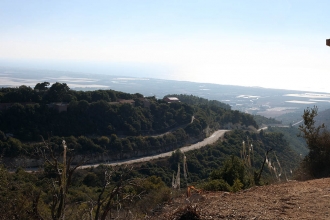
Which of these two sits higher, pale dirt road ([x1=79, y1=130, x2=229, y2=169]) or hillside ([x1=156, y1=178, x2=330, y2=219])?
hillside ([x1=156, y1=178, x2=330, y2=219])

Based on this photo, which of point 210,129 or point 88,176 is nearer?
point 88,176

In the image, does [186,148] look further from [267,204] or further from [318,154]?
[267,204]

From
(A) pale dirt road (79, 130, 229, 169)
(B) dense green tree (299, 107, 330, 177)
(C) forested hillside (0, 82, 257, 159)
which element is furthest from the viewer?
(A) pale dirt road (79, 130, 229, 169)

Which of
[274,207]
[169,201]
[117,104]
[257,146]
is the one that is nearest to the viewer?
[274,207]

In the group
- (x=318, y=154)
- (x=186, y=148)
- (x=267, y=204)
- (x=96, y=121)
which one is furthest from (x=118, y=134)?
(x=267, y=204)

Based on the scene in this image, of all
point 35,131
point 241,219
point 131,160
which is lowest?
point 131,160

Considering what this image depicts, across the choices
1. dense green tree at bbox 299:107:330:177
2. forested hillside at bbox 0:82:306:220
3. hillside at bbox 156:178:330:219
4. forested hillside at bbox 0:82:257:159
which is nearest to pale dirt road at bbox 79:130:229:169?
forested hillside at bbox 0:82:306:220

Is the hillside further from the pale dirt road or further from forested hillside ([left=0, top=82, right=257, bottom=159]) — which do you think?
forested hillside ([left=0, top=82, right=257, bottom=159])

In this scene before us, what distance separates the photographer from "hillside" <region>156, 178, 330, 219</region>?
424cm

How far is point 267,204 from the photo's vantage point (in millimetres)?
4723

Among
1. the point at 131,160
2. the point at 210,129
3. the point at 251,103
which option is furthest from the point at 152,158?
the point at 251,103

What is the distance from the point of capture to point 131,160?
20.3 meters

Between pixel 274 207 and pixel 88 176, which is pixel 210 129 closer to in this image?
pixel 88 176

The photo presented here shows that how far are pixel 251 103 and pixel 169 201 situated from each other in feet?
231
